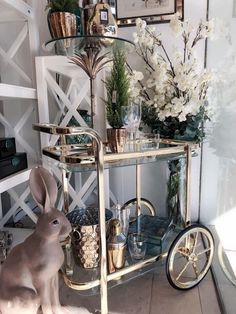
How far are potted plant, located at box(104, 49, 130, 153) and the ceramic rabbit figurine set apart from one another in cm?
25

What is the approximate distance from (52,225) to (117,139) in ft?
1.07

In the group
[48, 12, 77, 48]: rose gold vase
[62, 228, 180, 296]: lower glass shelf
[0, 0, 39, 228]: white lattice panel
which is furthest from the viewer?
[0, 0, 39, 228]: white lattice panel

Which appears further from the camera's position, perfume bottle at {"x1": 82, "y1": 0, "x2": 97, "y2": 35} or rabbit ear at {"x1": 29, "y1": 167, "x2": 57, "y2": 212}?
perfume bottle at {"x1": 82, "y1": 0, "x2": 97, "y2": 35}

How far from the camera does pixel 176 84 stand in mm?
1059

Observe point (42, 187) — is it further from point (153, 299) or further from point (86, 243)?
point (153, 299)

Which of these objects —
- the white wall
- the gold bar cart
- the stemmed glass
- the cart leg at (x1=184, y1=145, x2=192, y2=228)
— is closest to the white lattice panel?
the gold bar cart

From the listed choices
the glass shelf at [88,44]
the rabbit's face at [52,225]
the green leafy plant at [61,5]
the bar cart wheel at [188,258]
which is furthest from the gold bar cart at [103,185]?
the green leafy plant at [61,5]

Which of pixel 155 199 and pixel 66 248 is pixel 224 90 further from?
pixel 66 248

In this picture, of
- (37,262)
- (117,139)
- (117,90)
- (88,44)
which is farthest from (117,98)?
(37,262)

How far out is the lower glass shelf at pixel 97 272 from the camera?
79cm

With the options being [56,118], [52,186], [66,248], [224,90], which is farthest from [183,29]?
[66,248]

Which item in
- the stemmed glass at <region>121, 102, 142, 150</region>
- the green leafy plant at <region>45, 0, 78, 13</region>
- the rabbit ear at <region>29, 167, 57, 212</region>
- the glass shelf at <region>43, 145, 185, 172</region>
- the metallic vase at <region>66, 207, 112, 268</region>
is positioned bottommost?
the metallic vase at <region>66, 207, 112, 268</region>

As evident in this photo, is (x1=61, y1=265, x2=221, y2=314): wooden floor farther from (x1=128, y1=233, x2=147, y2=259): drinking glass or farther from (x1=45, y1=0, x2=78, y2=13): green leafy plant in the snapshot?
(x1=45, y1=0, x2=78, y2=13): green leafy plant

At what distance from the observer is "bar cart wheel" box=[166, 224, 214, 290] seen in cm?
91
